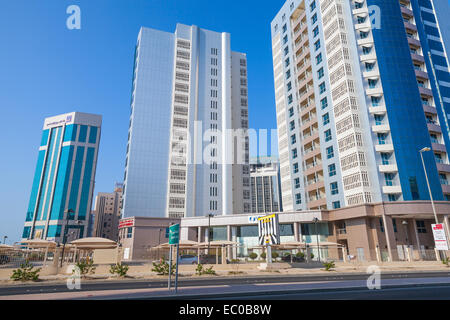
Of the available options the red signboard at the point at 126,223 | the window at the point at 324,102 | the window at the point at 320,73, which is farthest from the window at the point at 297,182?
the red signboard at the point at 126,223

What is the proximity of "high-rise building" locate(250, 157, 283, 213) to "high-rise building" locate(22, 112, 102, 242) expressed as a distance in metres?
85.3

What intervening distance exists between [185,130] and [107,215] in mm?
110036

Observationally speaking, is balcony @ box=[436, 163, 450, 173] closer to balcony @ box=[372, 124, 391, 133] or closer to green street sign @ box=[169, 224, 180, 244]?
balcony @ box=[372, 124, 391, 133]

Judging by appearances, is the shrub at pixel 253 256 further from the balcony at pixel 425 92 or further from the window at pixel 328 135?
the balcony at pixel 425 92

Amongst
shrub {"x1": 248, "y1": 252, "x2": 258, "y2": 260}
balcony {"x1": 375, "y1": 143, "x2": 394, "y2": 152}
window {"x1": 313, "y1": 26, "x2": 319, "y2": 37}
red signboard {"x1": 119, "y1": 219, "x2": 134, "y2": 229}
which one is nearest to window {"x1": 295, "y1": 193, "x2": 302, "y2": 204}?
shrub {"x1": 248, "y1": 252, "x2": 258, "y2": 260}

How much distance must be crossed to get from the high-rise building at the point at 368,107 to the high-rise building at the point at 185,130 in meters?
21.1

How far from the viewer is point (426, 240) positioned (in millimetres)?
47062

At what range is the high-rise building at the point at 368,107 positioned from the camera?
46.2 metres

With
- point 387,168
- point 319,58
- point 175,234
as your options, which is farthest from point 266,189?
point 175,234

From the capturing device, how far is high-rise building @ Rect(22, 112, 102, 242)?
125 metres

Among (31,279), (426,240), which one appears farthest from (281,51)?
(31,279)

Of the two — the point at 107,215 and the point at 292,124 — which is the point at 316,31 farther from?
the point at 107,215
